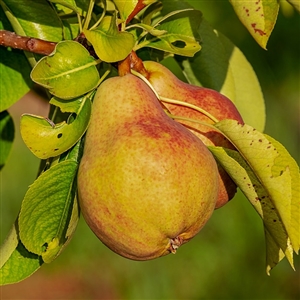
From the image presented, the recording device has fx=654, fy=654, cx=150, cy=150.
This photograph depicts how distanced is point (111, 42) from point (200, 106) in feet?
0.54

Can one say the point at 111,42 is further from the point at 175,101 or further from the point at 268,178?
the point at 268,178

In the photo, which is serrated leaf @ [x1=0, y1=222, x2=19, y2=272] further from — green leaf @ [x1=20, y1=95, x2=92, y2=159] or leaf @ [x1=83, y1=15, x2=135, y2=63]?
leaf @ [x1=83, y1=15, x2=135, y2=63]

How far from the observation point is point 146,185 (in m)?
0.78

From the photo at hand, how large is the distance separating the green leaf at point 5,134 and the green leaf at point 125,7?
1.37ft

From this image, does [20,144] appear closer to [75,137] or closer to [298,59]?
[298,59]

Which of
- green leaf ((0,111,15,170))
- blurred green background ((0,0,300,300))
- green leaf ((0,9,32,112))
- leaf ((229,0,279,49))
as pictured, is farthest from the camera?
blurred green background ((0,0,300,300))

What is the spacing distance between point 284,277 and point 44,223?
2.84 m

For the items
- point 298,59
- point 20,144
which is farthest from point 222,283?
point 20,144

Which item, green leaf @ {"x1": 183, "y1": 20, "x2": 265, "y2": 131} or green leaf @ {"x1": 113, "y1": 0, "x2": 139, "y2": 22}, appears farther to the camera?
green leaf @ {"x1": 183, "y1": 20, "x2": 265, "y2": 131}

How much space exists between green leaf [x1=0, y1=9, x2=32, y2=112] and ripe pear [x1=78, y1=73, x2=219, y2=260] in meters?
0.30

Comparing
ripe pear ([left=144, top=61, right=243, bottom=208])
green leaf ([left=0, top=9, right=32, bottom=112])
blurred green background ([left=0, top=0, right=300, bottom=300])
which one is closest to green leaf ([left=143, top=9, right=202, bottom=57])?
ripe pear ([left=144, top=61, right=243, bottom=208])

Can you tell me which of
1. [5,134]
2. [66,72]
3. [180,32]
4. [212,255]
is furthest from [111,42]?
[212,255]

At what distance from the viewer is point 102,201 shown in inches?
31.3

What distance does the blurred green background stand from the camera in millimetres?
3488
